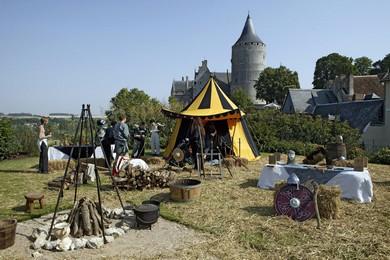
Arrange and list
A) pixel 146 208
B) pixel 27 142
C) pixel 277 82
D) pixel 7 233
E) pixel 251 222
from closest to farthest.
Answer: pixel 7 233 < pixel 146 208 < pixel 251 222 < pixel 27 142 < pixel 277 82

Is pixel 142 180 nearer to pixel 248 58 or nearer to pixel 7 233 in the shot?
pixel 7 233

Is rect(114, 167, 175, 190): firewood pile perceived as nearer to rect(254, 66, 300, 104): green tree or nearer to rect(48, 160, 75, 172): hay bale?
rect(48, 160, 75, 172): hay bale

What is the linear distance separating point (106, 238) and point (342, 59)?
51.8m

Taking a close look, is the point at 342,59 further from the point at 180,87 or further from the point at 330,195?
the point at 330,195

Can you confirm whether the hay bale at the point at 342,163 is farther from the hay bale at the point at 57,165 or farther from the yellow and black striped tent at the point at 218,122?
the hay bale at the point at 57,165

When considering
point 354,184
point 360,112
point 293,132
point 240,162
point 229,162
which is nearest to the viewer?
point 354,184

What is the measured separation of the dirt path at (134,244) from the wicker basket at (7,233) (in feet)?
0.24

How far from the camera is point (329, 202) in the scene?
5.29m

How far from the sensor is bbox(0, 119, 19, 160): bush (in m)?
12.2

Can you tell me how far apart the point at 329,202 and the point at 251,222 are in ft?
4.46

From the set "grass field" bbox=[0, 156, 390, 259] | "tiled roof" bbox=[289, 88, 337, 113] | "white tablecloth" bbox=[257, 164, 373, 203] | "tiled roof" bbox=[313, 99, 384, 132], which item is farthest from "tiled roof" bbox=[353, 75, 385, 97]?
"white tablecloth" bbox=[257, 164, 373, 203]

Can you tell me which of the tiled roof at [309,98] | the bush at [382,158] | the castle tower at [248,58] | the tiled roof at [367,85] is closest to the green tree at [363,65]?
the tiled roof at [367,85]

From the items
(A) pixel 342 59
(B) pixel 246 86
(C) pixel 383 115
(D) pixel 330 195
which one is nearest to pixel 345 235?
(D) pixel 330 195

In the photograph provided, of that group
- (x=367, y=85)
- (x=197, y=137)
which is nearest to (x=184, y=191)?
(x=197, y=137)
